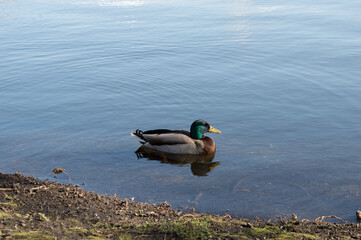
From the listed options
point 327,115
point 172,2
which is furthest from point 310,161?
point 172,2

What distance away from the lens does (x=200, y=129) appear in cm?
1078

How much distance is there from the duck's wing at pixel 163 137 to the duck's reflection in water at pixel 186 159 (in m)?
0.24

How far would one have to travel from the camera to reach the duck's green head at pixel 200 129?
10.7m

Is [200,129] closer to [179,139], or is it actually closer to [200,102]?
[179,139]

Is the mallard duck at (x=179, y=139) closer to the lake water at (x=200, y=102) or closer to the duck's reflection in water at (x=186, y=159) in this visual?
the duck's reflection in water at (x=186, y=159)

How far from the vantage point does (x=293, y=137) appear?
34.7 ft

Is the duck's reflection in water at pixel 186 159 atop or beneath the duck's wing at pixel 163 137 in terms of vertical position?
beneath

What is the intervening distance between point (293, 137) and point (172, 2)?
1781 centimetres

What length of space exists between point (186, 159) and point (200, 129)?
2.50 ft

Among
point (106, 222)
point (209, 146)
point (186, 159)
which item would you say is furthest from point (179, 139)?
point (106, 222)

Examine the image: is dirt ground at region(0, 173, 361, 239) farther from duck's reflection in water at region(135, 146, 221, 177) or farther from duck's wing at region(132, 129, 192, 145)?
duck's wing at region(132, 129, 192, 145)

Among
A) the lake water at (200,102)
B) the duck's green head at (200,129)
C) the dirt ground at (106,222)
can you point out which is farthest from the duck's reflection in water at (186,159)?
the dirt ground at (106,222)

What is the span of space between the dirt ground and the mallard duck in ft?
10.4

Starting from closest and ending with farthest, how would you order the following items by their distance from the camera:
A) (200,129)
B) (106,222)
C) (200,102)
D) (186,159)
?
(106,222), (186,159), (200,129), (200,102)
